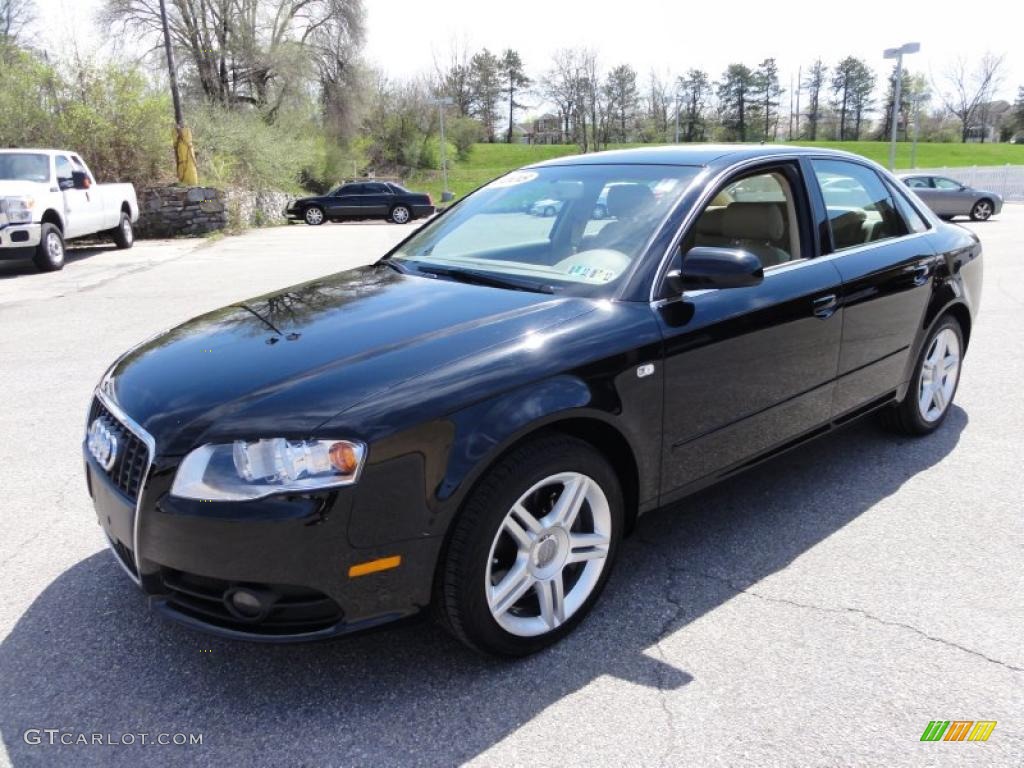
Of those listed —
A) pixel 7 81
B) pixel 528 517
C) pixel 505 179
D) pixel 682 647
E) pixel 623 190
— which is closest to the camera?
pixel 528 517

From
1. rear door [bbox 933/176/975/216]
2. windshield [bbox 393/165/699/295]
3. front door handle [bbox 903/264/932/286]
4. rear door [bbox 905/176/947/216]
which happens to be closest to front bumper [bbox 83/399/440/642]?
windshield [bbox 393/165/699/295]

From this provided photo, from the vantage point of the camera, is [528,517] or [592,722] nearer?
[592,722]

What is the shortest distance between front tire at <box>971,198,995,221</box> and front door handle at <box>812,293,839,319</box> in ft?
77.9

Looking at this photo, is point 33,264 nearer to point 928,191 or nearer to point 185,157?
point 185,157

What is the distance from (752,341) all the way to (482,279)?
111 centimetres

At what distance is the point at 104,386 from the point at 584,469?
173 centimetres

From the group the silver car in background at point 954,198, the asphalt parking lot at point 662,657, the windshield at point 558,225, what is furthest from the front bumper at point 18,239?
the silver car in background at point 954,198

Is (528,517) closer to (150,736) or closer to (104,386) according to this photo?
(150,736)

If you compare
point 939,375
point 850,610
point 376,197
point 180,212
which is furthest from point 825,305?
point 376,197

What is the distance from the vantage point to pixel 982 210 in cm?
2331

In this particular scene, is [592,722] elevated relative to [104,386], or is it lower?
lower

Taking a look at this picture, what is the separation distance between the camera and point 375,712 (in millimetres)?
2352

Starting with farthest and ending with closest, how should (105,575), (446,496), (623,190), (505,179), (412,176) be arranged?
(412,176)
(505,179)
(623,190)
(105,575)
(446,496)

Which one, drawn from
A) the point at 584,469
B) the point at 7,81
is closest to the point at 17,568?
the point at 584,469
